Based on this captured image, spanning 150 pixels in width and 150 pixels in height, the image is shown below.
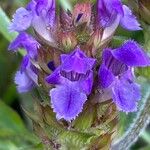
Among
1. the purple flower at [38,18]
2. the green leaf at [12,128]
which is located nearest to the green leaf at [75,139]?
the purple flower at [38,18]

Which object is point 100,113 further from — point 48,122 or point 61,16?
point 61,16

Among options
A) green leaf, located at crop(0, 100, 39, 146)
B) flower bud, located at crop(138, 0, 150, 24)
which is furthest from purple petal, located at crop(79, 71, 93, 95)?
green leaf, located at crop(0, 100, 39, 146)

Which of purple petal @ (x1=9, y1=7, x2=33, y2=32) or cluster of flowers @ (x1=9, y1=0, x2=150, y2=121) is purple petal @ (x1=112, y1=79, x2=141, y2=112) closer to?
cluster of flowers @ (x1=9, y1=0, x2=150, y2=121)

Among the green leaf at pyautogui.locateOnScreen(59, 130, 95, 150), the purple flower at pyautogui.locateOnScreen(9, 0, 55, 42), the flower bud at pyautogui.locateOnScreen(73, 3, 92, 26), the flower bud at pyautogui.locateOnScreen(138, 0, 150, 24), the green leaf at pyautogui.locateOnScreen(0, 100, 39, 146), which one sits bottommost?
the green leaf at pyautogui.locateOnScreen(0, 100, 39, 146)

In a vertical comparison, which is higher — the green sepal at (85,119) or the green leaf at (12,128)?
the green sepal at (85,119)

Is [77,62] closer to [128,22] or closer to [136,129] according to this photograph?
[128,22]

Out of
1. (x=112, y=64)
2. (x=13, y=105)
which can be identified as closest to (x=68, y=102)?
(x=112, y=64)

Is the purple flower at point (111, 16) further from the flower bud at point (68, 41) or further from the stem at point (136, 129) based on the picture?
the stem at point (136, 129)
